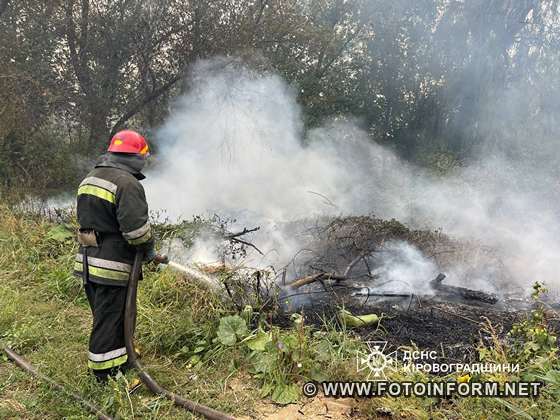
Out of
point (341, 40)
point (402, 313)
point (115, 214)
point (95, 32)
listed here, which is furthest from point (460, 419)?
point (341, 40)

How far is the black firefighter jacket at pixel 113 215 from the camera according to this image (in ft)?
10.4

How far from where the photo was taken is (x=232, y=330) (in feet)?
12.6

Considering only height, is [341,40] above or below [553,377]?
above

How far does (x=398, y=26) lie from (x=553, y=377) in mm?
13462

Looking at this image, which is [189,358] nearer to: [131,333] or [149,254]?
[131,333]

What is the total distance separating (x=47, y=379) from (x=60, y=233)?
10.9 ft

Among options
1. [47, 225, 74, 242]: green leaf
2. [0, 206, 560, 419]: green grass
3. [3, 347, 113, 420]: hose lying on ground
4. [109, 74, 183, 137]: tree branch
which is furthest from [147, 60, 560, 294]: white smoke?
[3, 347, 113, 420]: hose lying on ground

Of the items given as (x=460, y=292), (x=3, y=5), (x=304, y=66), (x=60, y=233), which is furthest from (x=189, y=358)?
(x=304, y=66)

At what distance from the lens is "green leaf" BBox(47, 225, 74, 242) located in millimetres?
6092

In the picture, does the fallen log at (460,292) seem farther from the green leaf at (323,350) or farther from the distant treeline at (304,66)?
the distant treeline at (304,66)

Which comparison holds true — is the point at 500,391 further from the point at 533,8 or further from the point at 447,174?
the point at 533,8

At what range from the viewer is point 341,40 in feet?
45.4

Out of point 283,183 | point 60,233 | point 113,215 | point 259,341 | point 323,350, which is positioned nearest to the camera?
point 113,215

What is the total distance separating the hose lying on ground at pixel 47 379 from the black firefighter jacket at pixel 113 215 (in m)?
0.88
